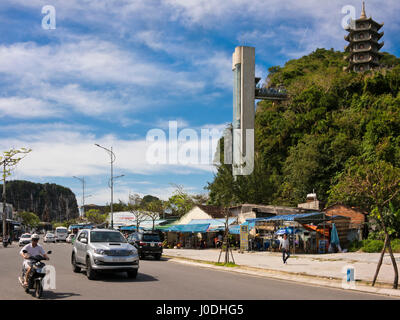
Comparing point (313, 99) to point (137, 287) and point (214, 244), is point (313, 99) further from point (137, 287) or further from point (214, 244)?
point (137, 287)

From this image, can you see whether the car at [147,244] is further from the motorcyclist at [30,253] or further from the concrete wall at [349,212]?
the concrete wall at [349,212]

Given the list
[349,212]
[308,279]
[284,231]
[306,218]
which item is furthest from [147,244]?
[349,212]

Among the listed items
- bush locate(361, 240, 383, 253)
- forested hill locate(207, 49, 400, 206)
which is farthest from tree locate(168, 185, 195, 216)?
bush locate(361, 240, 383, 253)

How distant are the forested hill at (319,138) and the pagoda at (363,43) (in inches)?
578

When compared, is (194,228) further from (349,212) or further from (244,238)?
(349,212)

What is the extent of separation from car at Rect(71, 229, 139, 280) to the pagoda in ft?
257

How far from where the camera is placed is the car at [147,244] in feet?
88.7

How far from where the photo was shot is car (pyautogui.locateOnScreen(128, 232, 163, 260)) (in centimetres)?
2705

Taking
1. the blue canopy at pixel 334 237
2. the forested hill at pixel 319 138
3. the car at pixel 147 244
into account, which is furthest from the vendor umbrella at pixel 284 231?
the forested hill at pixel 319 138

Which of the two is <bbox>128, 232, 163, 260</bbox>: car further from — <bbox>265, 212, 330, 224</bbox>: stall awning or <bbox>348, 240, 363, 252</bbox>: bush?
<bbox>348, 240, 363, 252</bbox>: bush

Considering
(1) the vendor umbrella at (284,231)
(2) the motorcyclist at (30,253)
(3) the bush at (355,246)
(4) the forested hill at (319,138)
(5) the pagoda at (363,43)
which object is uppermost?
(5) the pagoda at (363,43)

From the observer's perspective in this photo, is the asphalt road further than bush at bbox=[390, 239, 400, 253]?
No

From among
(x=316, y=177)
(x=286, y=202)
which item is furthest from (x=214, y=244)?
(x=316, y=177)

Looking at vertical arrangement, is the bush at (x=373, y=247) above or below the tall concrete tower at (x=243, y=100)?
below
